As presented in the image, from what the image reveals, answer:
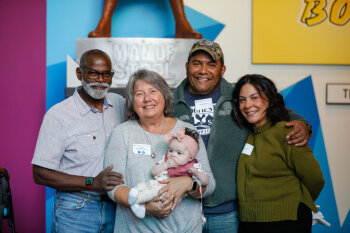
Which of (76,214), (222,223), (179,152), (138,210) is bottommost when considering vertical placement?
(222,223)

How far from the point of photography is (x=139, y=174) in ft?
5.27

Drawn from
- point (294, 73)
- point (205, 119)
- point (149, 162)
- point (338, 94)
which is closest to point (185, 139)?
point (149, 162)

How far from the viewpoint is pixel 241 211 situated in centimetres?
192

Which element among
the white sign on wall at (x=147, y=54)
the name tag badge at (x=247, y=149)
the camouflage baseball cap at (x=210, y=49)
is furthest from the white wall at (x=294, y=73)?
the name tag badge at (x=247, y=149)

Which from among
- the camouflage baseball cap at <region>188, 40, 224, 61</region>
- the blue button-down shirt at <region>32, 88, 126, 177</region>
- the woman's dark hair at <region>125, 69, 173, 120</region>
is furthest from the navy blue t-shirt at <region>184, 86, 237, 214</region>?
the blue button-down shirt at <region>32, 88, 126, 177</region>

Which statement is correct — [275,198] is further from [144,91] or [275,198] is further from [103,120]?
[103,120]

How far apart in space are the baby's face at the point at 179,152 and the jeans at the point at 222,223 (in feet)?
1.91

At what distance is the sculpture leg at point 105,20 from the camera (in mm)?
2836

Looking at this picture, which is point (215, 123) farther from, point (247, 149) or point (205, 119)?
point (247, 149)

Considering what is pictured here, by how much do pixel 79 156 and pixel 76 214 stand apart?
32 cm

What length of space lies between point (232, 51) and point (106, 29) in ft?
4.00

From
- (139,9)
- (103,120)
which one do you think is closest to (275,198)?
(103,120)

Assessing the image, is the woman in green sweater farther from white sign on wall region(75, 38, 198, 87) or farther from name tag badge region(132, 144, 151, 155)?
white sign on wall region(75, 38, 198, 87)

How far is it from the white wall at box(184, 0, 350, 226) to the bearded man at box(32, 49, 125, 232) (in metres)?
1.60
